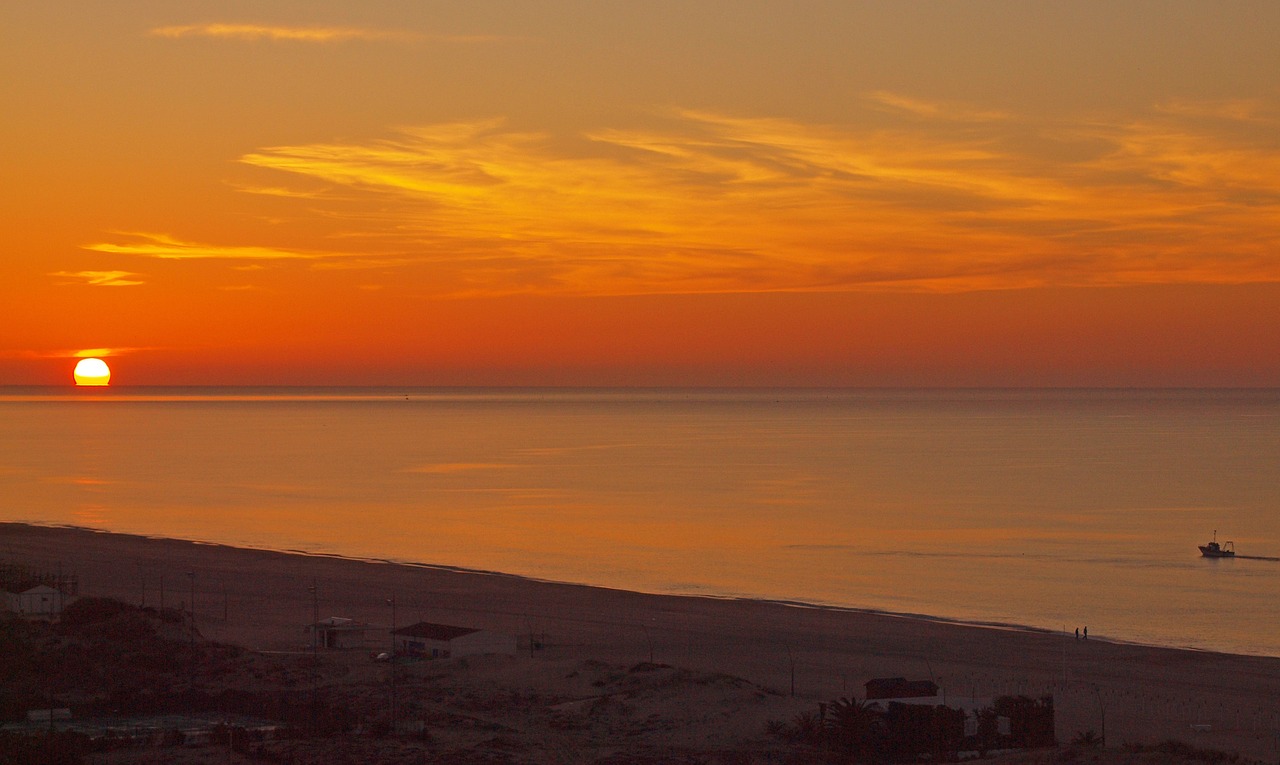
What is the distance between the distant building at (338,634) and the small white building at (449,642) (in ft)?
11.4

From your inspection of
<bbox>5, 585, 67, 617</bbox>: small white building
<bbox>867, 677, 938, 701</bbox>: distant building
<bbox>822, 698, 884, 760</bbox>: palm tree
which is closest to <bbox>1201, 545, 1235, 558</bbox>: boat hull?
<bbox>867, 677, 938, 701</bbox>: distant building

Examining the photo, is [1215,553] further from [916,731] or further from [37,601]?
[37,601]

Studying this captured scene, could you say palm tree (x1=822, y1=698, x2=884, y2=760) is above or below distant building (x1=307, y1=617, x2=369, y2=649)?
below

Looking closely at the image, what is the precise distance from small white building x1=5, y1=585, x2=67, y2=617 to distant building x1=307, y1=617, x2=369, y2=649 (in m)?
10.1

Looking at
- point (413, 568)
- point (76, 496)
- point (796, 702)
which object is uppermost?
point (76, 496)

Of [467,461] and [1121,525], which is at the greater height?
[467,461]

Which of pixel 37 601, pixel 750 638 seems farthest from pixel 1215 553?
pixel 37 601

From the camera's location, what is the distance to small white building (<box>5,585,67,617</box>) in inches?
2114

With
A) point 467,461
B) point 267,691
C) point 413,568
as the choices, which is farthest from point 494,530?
point 467,461

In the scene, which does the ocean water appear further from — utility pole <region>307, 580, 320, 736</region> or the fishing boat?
utility pole <region>307, 580, 320, 736</region>

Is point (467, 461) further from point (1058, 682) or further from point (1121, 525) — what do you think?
point (1058, 682)

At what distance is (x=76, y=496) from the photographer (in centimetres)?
12650

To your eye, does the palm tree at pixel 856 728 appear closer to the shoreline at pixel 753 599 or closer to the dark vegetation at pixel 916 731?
the dark vegetation at pixel 916 731

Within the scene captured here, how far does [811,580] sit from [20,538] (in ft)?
176
